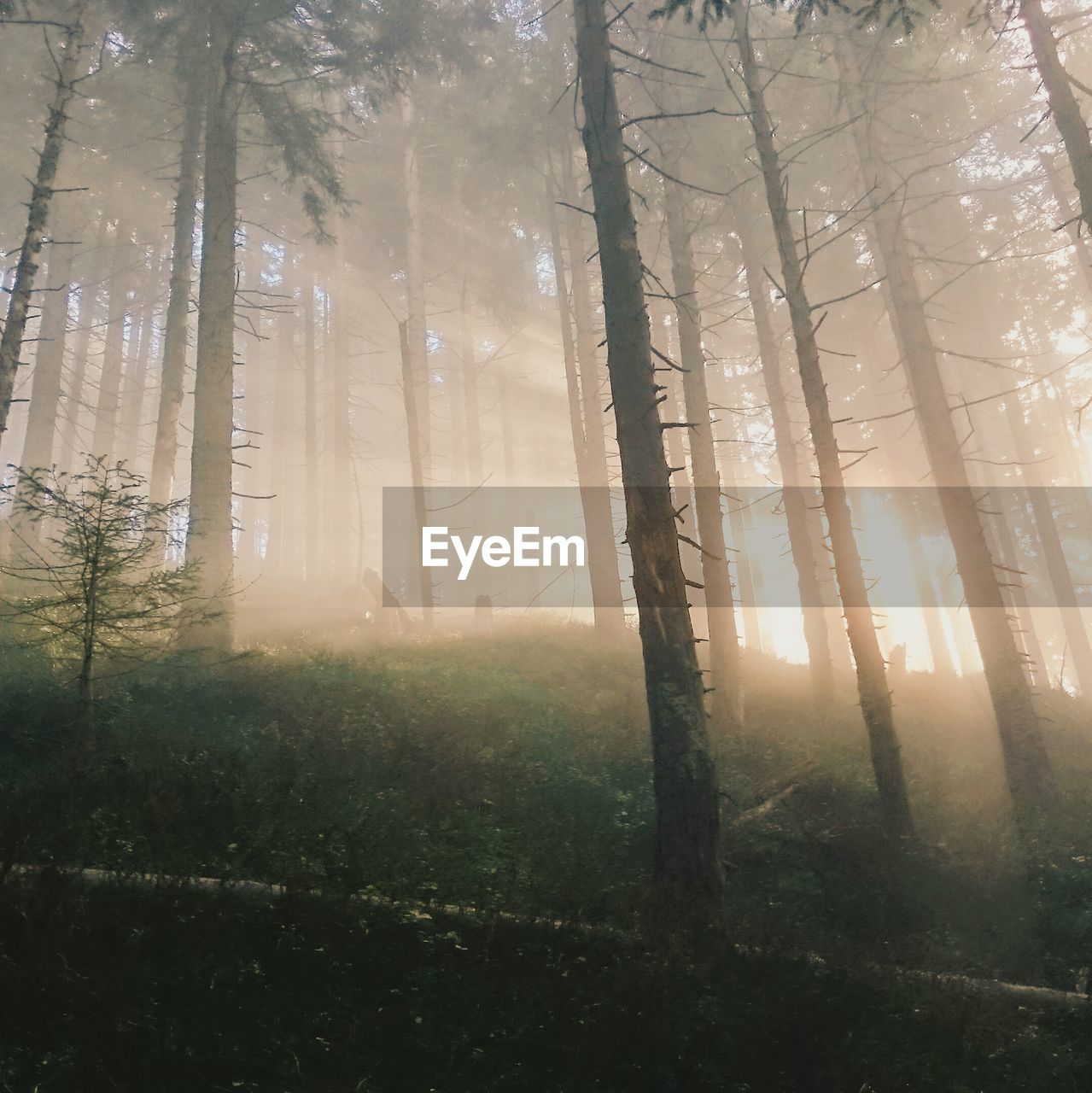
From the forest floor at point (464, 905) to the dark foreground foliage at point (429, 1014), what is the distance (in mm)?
19

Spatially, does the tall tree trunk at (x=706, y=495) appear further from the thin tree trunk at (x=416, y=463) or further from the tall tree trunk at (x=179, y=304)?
the tall tree trunk at (x=179, y=304)

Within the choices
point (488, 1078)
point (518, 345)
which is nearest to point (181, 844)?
point (488, 1078)

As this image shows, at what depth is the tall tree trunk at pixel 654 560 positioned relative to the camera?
6.23 m

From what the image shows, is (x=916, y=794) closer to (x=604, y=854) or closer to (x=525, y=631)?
(x=604, y=854)

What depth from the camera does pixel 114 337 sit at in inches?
941

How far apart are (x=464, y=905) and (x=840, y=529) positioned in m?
6.75

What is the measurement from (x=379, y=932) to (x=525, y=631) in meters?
11.2

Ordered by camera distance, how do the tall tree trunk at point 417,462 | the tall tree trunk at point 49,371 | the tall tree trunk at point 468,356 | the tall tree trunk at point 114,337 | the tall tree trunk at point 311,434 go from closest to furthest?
the tall tree trunk at point 417,462
the tall tree trunk at point 49,371
the tall tree trunk at point 114,337
the tall tree trunk at point 468,356
the tall tree trunk at point 311,434

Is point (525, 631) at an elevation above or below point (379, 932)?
above

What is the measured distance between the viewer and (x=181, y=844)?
603cm

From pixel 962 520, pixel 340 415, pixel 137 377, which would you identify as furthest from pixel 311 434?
pixel 962 520

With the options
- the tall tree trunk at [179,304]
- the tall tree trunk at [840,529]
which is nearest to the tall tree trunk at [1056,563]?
the tall tree trunk at [840,529]

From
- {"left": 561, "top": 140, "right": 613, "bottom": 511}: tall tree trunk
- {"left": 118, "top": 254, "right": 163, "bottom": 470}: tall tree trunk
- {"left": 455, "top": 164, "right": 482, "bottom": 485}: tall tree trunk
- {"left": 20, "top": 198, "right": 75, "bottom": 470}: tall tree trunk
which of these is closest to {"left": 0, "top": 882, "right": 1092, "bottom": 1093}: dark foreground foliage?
{"left": 561, "top": 140, "right": 613, "bottom": 511}: tall tree trunk

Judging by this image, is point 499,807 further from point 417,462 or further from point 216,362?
point 417,462
